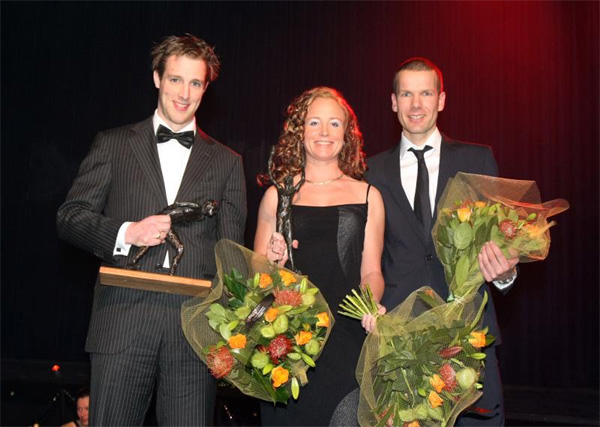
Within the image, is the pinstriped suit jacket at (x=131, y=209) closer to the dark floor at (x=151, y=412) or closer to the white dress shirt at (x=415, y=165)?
the white dress shirt at (x=415, y=165)

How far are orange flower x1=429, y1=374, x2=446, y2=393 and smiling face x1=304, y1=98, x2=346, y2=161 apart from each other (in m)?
1.11

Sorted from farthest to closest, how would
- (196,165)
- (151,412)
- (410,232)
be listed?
1. (151,412)
2. (410,232)
3. (196,165)

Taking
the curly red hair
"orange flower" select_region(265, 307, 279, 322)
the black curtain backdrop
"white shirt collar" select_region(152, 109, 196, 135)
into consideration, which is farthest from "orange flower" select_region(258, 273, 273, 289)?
the black curtain backdrop

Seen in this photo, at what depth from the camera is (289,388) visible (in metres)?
2.49

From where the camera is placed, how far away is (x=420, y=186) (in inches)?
119

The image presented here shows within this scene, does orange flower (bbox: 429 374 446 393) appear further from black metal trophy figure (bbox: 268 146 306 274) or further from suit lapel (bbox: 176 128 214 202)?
suit lapel (bbox: 176 128 214 202)

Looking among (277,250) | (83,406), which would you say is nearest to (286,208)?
(277,250)

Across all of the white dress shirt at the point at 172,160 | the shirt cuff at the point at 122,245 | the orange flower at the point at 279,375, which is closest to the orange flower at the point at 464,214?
the orange flower at the point at 279,375

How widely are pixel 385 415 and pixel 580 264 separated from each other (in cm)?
524

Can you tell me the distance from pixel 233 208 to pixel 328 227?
375 millimetres

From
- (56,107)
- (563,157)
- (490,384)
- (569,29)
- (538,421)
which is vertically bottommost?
(538,421)

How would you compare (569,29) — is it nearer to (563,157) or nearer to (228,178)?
(563,157)

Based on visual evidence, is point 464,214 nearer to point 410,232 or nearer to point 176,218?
point 410,232

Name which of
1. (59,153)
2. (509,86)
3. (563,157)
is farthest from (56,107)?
(563,157)
